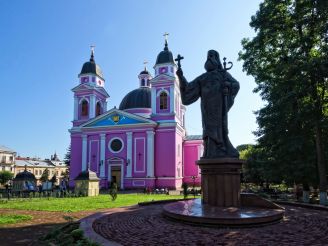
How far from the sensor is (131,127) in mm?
37875

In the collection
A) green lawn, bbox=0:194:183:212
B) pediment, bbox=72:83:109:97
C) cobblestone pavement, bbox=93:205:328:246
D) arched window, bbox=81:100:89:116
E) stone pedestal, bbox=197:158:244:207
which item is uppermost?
pediment, bbox=72:83:109:97

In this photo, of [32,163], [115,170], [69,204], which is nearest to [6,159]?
[32,163]

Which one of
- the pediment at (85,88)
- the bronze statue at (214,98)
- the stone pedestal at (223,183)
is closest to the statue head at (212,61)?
the bronze statue at (214,98)

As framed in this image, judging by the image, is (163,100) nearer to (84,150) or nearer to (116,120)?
(116,120)

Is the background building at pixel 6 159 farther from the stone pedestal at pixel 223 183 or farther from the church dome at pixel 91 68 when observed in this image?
the stone pedestal at pixel 223 183

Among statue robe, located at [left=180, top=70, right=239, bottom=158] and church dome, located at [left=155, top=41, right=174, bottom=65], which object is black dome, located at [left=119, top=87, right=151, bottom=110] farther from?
statue robe, located at [left=180, top=70, right=239, bottom=158]

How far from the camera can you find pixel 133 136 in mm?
37875

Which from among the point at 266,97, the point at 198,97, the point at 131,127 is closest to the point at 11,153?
the point at 131,127

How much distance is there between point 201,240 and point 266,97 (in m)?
15.1

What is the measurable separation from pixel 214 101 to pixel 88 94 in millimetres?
34763

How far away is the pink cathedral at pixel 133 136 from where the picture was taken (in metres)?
36.7

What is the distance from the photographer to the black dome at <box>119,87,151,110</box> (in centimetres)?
4284

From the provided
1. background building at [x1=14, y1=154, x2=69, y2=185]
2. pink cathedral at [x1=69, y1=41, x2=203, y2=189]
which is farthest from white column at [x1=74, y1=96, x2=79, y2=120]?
background building at [x1=14, y1=154, x2=69, y2=185]

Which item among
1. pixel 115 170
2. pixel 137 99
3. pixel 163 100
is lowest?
pixel 115 170
